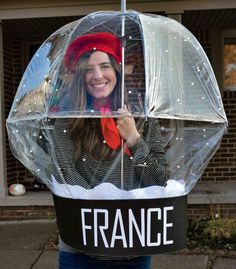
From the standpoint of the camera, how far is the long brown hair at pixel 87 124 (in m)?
2.04

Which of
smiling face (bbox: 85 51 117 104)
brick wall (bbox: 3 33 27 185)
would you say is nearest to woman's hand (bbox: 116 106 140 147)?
smiling face (bbox: 85 51 117 104)

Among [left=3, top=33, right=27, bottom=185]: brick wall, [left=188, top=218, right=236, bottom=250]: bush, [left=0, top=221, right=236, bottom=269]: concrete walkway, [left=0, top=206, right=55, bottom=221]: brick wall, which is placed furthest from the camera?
[left=3, top=33, right=27, bottom=185]: brick wall

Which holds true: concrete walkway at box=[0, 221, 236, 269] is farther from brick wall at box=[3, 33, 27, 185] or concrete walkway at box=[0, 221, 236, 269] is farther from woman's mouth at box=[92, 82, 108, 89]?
woman's mouth at box=[92, 82, 108, 89]

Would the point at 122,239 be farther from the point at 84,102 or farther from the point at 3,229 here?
the point at 3,229

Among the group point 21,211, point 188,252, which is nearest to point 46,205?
point 21,211

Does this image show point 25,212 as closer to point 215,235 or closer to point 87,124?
point 215,235

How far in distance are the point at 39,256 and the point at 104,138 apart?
3427mm

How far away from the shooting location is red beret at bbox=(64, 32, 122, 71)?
211cm

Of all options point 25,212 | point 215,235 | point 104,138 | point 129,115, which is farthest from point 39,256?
point 129,115

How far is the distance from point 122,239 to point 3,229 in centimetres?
455

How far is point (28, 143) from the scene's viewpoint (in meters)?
2.32

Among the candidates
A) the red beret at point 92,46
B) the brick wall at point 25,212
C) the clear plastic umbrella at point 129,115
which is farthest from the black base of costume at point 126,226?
the brick wall at point 25,212

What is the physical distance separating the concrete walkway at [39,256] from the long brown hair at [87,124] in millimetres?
2986

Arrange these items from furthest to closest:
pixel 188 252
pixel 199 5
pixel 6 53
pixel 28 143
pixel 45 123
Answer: pixel 6 53, pixel 199 5, pixel 188 252, pixel 28 143, pixel 45 123
